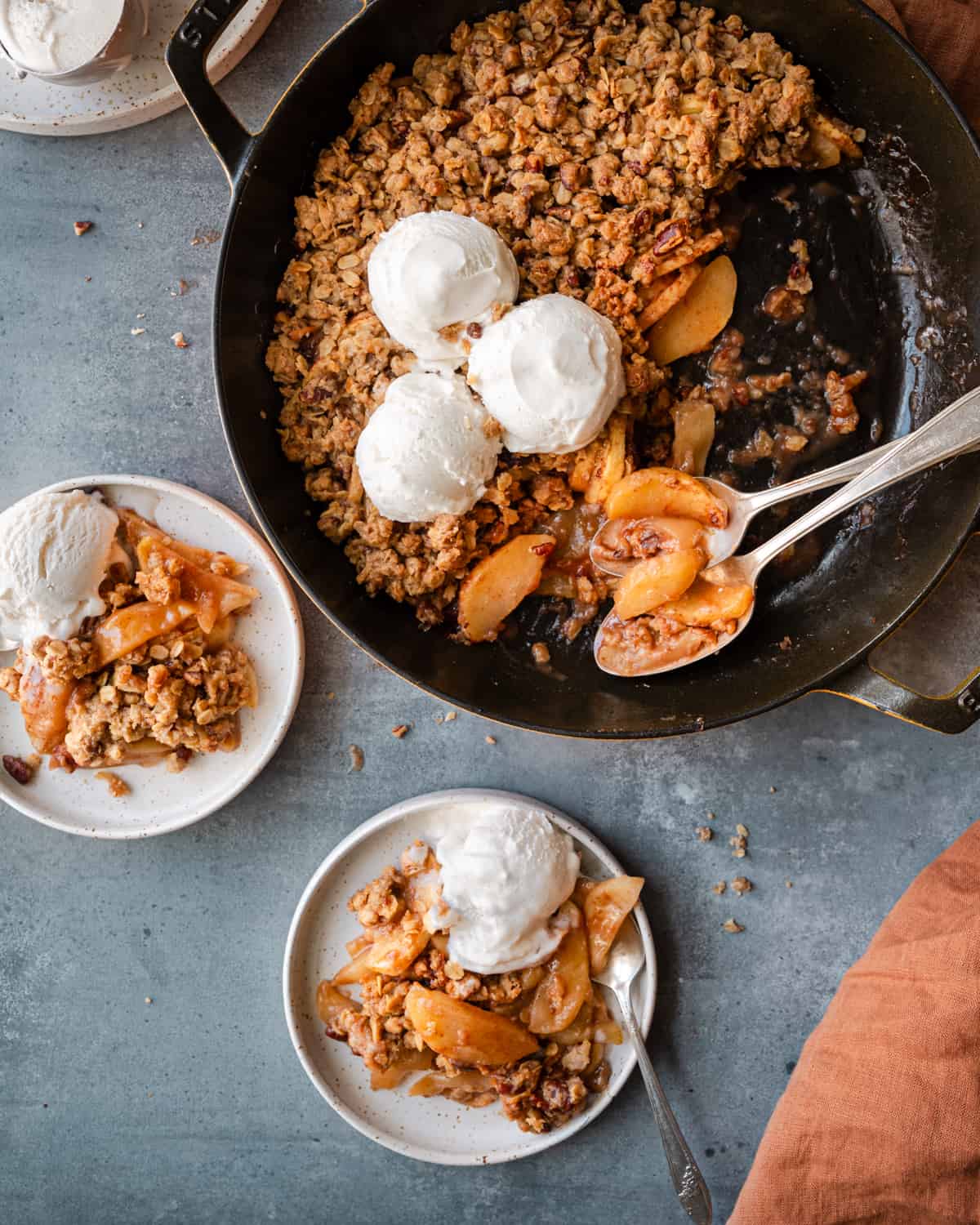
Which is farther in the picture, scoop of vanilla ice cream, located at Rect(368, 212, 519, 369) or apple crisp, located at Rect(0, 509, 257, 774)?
apple crisp, located at Rect(0, 509, 257, 774)

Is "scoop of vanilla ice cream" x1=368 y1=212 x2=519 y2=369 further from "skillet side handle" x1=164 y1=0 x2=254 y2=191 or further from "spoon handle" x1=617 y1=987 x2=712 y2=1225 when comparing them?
"spoon handle" x1=617 y1=987 x2=712 y2=1225

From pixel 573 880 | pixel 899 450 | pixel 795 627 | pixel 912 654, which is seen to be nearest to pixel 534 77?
pixel 899 450

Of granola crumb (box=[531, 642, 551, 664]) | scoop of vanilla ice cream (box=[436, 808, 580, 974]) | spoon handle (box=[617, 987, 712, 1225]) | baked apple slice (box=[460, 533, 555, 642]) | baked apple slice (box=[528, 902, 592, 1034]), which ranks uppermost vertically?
baked apple slice (box=[460, 533, 555, 642])

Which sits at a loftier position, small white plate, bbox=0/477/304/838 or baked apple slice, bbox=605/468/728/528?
baked apple slice, bbox=605/468/728/528

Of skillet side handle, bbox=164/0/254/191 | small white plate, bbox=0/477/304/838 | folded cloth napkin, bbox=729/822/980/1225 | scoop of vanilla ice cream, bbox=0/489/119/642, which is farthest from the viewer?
small white plate, bbox=0/477/304/838

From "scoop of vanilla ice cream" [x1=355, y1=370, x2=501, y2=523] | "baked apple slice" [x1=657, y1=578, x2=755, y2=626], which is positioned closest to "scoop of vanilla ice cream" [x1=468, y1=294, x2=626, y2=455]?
"scoop of vanilla ice cream" [x1=355, y1=370, x2=501, y2=523]

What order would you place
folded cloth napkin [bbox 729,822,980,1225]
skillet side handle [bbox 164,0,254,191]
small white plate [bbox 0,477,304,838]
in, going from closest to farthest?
1. skillet side handle [bbox 164,0,254,191]
2. folded cloth napkin [bbox 729,822,980,1225]
3. small white plate [bbox 0,477,304,838]
